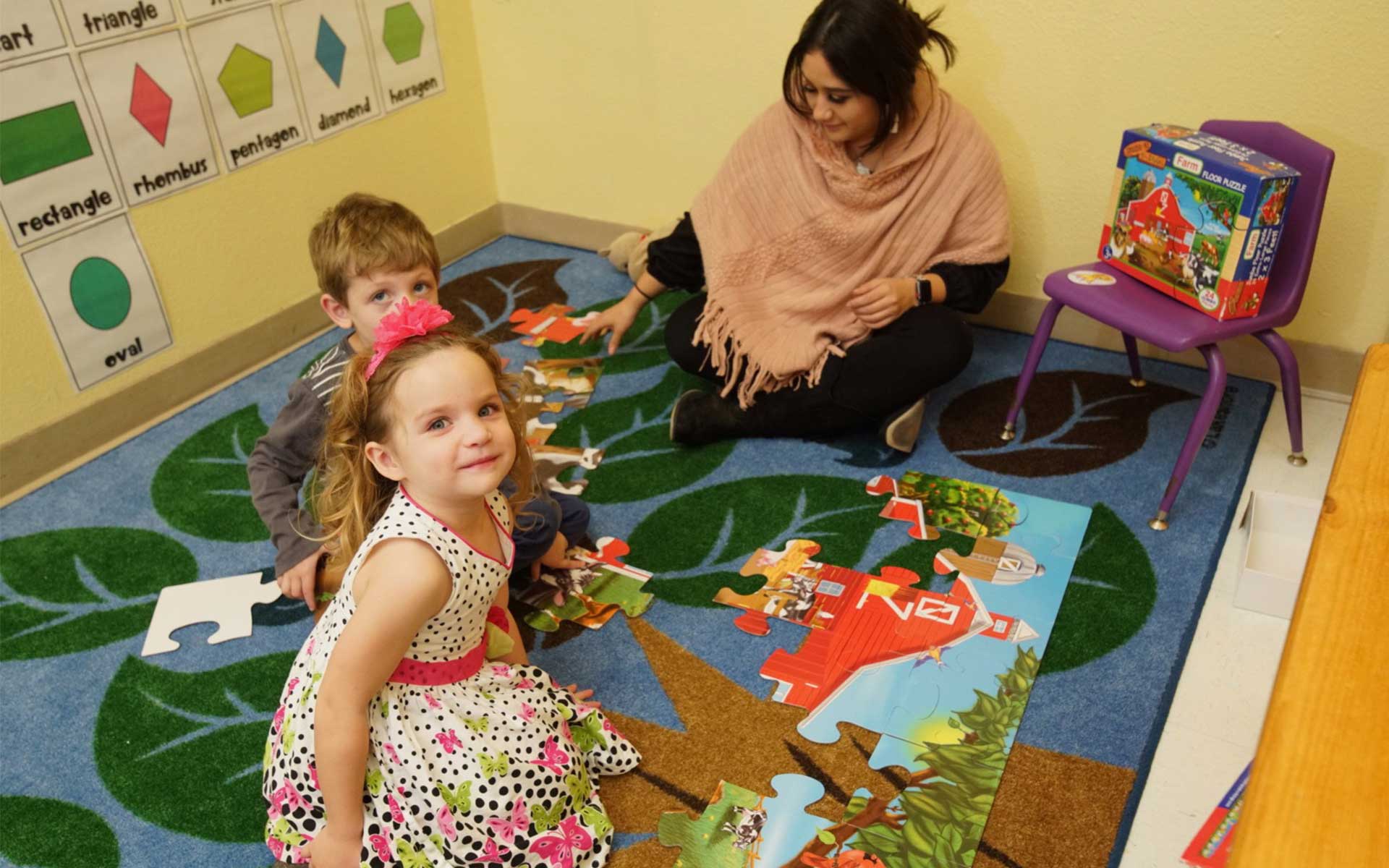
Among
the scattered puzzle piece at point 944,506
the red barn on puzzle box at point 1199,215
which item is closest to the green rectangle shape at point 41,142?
the scattered puzzle piece at point 944,506

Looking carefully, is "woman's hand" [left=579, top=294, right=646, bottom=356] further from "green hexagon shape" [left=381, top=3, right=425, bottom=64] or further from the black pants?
"green hexagon shape" [left=381, top=3, right=425, bottom=64]

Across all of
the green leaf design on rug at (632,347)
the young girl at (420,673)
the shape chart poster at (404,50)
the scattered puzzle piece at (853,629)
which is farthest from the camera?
the shape chart poster at (404,50)

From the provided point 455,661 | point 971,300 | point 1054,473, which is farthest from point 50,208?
point 1054,473

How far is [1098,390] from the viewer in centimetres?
235

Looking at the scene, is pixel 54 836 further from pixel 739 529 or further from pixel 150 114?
pixel 150 114

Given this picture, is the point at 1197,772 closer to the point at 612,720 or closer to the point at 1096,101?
the point at 612,720

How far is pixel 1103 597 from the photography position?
1.78 m

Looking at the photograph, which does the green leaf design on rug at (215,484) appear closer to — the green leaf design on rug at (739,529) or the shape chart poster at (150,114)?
the shape chart poster at (150,114)

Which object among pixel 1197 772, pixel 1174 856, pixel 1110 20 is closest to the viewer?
pixel 1174 856

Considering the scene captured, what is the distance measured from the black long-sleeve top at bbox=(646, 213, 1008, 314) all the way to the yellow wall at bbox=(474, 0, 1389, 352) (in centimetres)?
32

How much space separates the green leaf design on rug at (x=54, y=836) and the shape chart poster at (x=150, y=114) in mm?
1253

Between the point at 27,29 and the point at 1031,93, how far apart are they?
1.95 metres

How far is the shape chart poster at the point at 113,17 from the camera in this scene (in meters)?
2.06

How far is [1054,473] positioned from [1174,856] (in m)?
0.86
